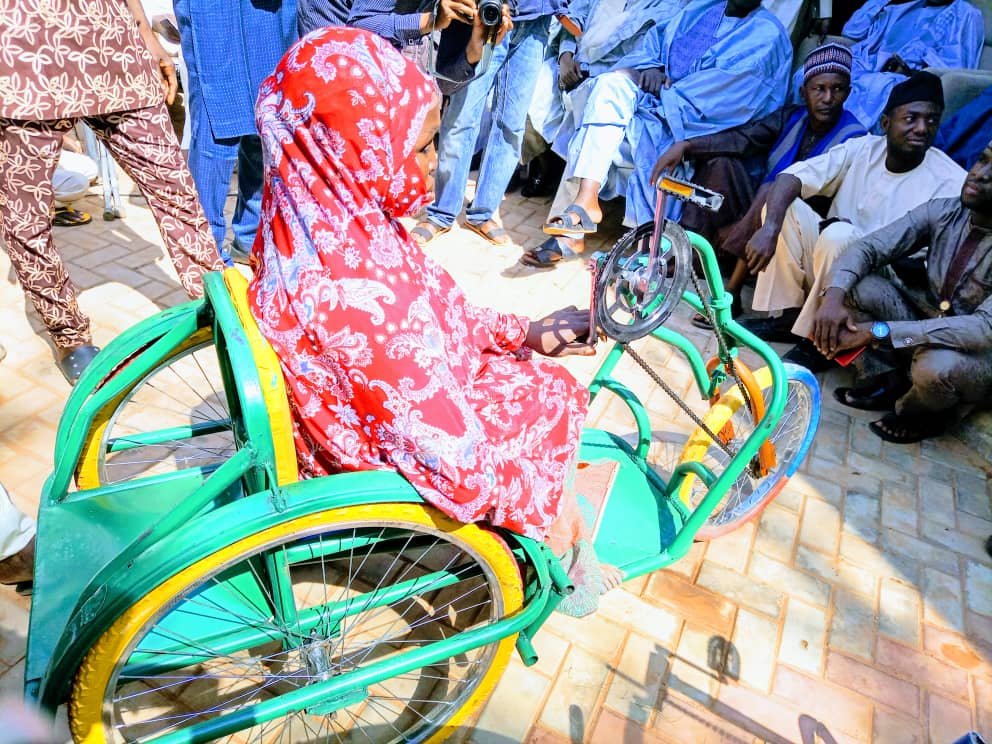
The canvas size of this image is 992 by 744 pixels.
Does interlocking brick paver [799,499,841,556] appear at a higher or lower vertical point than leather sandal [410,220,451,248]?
higher

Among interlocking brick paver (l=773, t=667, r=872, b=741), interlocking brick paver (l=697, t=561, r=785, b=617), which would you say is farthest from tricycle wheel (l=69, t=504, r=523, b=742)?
interlocking brick paver (l=773, t=667, r=872, b=741)

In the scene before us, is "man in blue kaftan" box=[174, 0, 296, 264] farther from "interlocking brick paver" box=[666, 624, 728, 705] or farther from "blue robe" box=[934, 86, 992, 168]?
"blue robe" box=[934, 86, 992, 168]

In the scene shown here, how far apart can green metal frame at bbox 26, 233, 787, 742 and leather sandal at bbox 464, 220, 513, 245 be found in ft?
9.53

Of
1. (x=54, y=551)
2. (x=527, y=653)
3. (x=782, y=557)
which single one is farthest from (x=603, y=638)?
(x=54, y=551)

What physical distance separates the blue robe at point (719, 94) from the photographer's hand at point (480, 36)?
1249 mm

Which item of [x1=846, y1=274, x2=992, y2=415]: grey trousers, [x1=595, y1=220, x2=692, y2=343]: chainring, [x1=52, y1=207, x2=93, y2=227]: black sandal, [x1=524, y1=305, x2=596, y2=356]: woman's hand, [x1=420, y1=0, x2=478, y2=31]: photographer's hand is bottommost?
[x1=52, y1=207, x2=93, y2=227]: black sandal

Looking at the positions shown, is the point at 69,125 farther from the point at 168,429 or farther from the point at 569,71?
the point at 569,71

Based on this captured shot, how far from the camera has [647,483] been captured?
8.04 feet

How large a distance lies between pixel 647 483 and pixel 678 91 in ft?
11.0

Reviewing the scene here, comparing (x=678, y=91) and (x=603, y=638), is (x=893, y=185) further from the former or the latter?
(x=603, y=638)

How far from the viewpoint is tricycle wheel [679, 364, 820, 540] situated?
233cm

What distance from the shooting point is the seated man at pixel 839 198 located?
3.67m

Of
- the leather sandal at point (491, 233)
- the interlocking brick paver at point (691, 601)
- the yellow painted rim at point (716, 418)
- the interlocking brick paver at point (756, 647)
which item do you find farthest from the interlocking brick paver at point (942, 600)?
the leather sandal at point (491, 233)

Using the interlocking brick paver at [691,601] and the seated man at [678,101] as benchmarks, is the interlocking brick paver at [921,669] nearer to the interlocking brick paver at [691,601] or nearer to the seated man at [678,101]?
Answer: the interlocking brick paver at [691,601]
